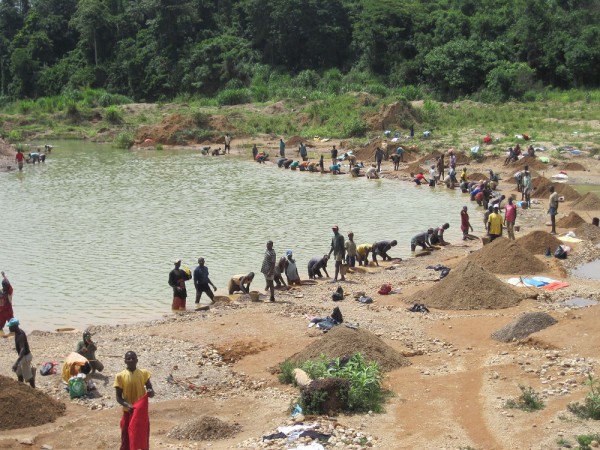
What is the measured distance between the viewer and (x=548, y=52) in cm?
5950

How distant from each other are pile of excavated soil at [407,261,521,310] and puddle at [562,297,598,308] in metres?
0.93

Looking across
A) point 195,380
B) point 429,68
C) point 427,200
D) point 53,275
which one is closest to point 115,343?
point 195,380

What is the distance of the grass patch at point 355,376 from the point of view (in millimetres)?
11102

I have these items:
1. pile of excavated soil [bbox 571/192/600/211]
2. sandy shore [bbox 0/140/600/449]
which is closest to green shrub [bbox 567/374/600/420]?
sandy shore [bbox 0/140/600/449]

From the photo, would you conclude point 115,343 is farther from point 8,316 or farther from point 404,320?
point 404,320

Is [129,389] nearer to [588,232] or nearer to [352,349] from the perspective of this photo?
[352,349]

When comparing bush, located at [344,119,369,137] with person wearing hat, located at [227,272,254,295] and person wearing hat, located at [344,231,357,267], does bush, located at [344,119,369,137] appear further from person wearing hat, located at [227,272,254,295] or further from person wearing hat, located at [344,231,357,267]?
person wearing hat, located at [227,272,254,295]

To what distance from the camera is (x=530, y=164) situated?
35281 millimetres

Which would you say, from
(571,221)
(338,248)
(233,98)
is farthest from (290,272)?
(233,98)

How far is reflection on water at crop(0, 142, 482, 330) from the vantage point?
19.4 meters

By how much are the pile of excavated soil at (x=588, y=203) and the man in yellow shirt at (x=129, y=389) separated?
67.9 feet

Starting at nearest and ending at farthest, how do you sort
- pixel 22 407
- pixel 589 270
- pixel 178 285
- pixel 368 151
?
pixel 22 407 → pixel 178 285 → pixel 589 270 → pixel 368 151

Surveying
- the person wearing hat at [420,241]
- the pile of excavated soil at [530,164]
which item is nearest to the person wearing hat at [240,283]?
the person wearing hat at [420,241]

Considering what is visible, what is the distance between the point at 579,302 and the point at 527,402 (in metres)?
6.19
